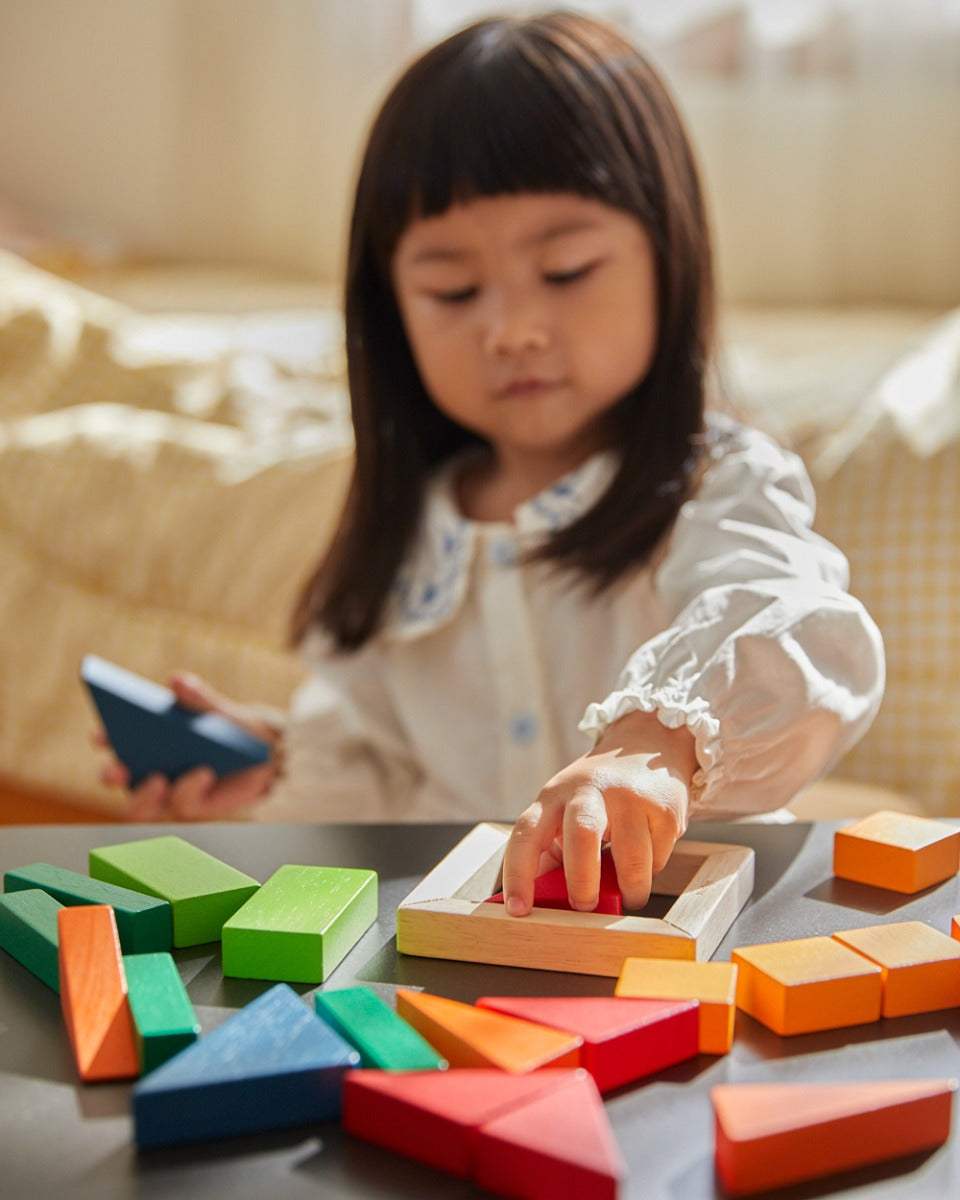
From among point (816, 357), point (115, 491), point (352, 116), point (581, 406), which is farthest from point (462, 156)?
point (352, 116)

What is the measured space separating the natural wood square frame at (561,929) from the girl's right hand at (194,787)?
40cm

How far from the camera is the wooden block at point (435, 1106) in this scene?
1.04 feet

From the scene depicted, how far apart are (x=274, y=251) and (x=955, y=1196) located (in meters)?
2.39

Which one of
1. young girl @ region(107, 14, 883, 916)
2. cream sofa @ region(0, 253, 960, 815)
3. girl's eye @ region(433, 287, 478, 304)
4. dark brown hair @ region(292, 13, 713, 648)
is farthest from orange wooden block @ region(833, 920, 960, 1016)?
cream sofa @ region(0, 253, 960, 815)

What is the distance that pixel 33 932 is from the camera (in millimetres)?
444

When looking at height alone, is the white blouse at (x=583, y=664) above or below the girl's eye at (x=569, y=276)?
below

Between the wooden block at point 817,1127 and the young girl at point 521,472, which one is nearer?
the wooden block at point 817,1127

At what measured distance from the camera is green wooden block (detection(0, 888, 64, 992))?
0.43 metres

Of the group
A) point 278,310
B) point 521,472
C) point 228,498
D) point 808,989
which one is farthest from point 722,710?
point 278,310

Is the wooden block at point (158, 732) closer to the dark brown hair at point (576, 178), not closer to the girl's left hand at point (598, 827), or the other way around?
the dark brown hair at point (576, 178)

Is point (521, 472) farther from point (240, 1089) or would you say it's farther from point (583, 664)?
point (240, 1089)

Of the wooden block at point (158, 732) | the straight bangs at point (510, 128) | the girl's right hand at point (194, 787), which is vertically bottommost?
the girl's right hand at point (194, 787)

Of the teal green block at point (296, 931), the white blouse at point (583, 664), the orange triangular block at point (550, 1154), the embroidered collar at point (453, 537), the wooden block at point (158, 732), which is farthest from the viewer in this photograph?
the embroidered collar at point (453, 537)

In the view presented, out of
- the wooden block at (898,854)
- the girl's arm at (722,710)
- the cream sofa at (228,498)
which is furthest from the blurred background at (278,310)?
the wooden block at (898,854)
